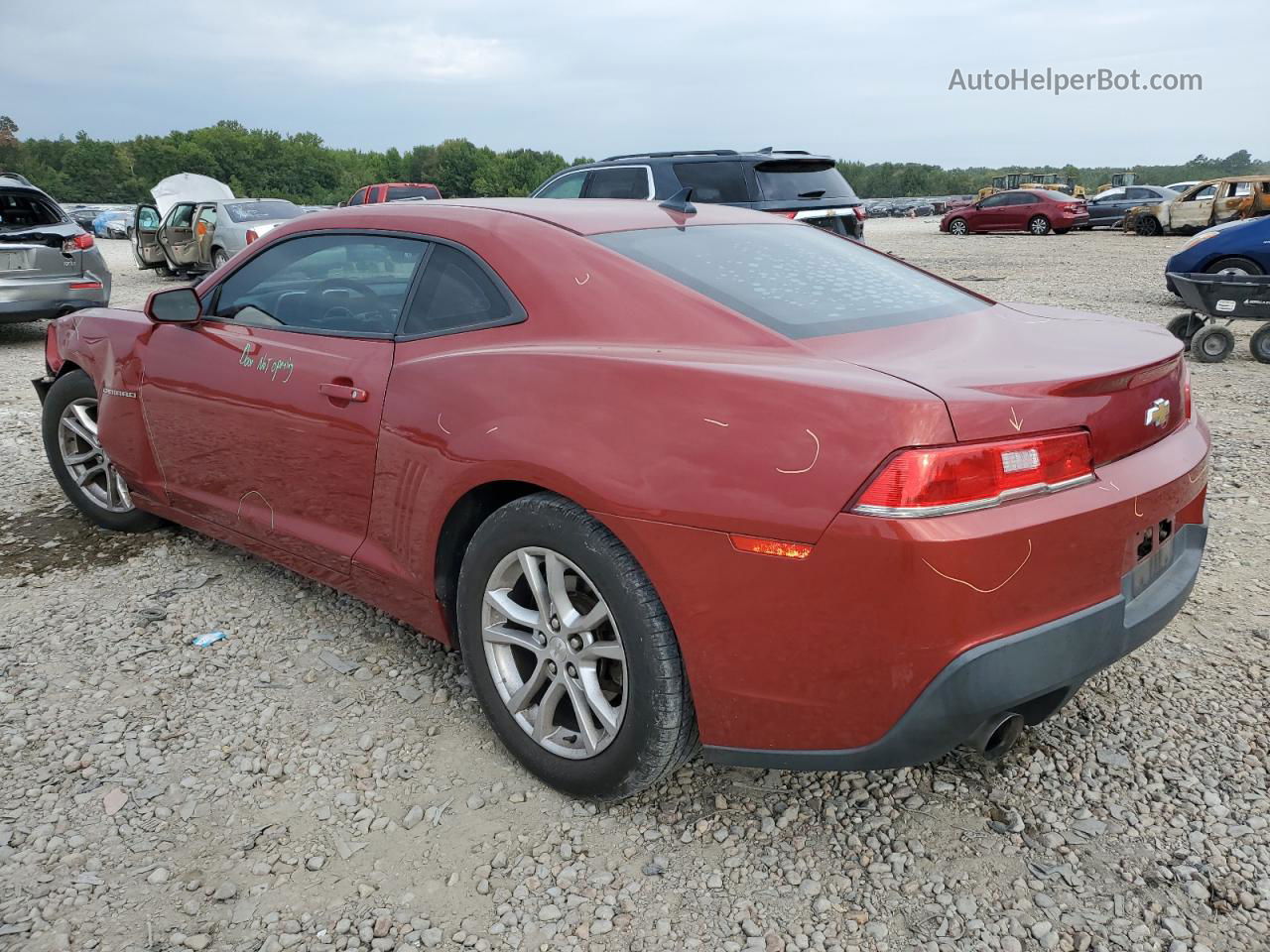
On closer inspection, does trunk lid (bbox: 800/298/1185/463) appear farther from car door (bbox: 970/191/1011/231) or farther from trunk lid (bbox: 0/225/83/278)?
car door (bbox: 970/191/1011/231)

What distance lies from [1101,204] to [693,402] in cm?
3110

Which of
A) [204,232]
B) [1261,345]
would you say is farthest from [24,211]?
[1261,345]

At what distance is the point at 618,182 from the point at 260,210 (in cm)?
809

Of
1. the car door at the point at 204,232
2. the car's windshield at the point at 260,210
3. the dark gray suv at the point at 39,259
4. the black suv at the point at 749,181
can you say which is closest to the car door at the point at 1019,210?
the black suv at the point at 749,181

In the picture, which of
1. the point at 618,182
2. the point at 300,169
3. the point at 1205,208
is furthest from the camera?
the point at 300,169

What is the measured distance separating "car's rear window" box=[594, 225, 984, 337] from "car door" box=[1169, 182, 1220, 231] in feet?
78.9

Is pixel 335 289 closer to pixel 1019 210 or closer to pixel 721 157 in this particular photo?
pixel 721 157

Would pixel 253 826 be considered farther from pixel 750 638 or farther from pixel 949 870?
pixel 949 870

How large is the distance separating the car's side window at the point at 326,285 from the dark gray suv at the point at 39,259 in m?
6.76

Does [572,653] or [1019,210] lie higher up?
[1019,210]

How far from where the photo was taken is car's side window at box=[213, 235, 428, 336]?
2.89 m

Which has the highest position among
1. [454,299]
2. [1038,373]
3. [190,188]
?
[190,188]

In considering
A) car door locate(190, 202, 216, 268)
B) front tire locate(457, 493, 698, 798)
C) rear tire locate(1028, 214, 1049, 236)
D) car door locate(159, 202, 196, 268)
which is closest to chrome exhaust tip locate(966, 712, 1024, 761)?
front tire locate(457, 493, 698, 798)

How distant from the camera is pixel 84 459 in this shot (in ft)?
14.2
